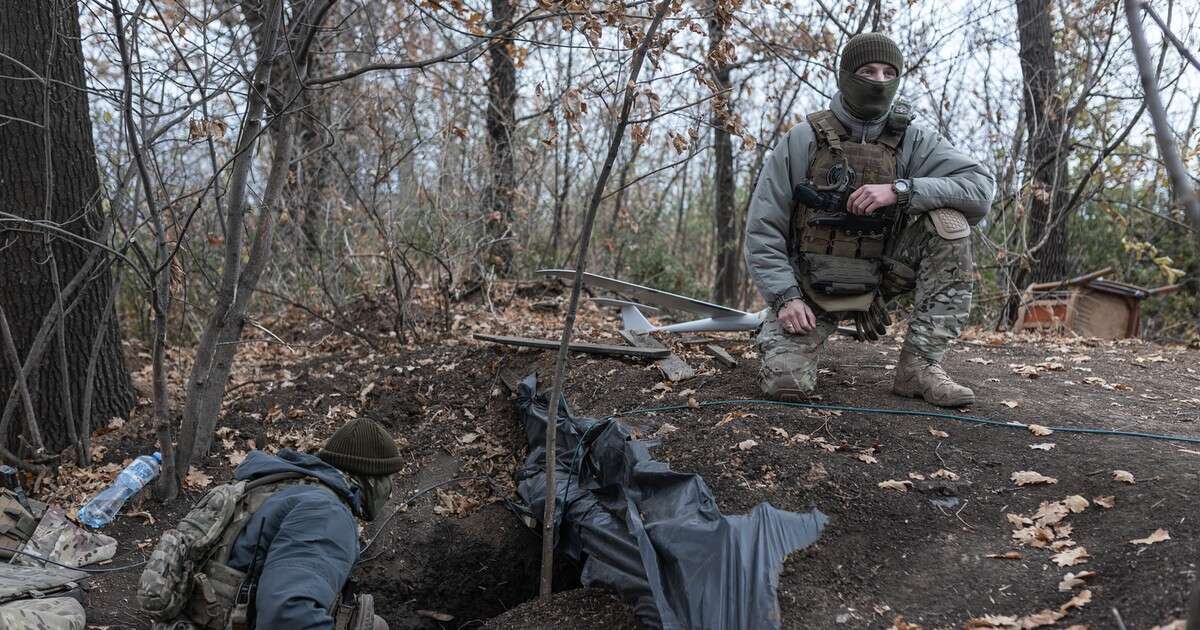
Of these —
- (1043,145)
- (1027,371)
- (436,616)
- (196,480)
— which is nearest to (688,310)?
(1027,371)

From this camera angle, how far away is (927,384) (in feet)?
13.8

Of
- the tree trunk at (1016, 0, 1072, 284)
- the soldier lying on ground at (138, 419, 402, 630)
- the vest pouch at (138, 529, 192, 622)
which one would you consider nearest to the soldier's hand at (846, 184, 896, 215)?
the soldier lying on ground at (138, 419, 402, 630)

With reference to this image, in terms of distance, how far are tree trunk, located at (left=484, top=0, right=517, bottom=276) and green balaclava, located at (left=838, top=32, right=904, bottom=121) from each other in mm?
4336

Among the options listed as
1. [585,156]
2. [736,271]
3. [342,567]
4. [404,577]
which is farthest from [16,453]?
[736,271]

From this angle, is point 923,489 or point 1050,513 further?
point 923,489

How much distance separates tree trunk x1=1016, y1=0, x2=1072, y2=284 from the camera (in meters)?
8.29

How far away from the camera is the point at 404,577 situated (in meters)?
4.29

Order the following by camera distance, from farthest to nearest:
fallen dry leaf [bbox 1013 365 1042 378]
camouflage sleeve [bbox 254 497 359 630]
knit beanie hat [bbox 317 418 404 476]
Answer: fallen dry leaf [bbox 1013 365 1042 378]
knit beanie hat [bbox 317 418 404 476]
camouflage sleeve [bbox 254 497 359 630]

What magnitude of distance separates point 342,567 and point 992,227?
8330 millimetres

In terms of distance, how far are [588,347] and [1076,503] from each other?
302 centimetres

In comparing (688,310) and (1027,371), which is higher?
(688,310)

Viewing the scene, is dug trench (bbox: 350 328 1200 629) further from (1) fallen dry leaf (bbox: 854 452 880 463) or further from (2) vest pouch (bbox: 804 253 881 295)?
(2) vest pouch (bbox: 804 253 881 295)

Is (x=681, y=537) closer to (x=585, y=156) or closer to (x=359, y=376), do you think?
(x=359, y=376)

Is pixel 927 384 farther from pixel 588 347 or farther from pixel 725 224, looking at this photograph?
pixel 725 224
